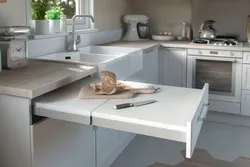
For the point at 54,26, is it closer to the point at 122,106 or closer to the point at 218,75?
the point at 122,106

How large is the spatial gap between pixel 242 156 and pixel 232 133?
57 centimetres

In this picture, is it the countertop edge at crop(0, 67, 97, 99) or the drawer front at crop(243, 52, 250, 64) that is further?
the drawer front at crop(243, 52, 250, 64)

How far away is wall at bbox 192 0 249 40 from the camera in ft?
12.5

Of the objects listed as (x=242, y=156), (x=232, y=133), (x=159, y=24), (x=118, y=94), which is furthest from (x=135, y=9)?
(x=118, y=94)

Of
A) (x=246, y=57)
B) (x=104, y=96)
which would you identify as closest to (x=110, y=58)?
(x=104, y=96)

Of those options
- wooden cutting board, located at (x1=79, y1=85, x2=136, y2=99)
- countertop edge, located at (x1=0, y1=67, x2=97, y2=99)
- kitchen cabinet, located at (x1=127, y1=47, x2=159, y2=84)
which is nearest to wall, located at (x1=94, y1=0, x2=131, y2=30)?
kitchen cabinet, located at (x1=127, y1=47, x2=159, y2=84)

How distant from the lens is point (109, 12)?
3.70 metres

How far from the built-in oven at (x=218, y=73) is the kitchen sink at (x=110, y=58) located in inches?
34.4

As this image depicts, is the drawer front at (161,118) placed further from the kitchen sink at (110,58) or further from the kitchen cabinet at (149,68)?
the kitchen cabinet at (149,68)

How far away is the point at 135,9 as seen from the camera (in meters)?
4.39

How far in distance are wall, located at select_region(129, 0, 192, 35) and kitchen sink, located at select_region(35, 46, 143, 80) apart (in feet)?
4.36

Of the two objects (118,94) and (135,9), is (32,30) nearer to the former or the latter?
(118,94)

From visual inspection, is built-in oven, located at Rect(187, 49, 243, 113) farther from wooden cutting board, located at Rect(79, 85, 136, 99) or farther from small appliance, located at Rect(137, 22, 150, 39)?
wooden cutting board, located at Rect(79, 85, 136, 99)

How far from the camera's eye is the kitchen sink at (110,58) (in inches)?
94.0
